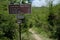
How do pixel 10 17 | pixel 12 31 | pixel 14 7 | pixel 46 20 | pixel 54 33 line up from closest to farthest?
pixel 14 7
pixel 10 17
pixel 12 31
pixel 54 33
pixel 46 20

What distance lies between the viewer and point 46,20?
86.6ft

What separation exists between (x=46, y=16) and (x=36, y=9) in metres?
5.14

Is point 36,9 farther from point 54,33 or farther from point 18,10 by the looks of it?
point 18,10

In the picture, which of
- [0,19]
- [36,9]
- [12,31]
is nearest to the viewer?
[0,19]

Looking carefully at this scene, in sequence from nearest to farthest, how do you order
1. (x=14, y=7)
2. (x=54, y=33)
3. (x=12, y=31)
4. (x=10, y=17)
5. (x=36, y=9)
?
(x=14, y=7)
(x=10, y=17)
(x=12, y=31)
(x=54, y=33)
(x=36, y=9)

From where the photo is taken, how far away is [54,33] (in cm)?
1986

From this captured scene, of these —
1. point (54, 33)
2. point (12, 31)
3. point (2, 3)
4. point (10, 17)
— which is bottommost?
point (54, 33)

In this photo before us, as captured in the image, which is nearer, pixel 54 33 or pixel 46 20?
pixel 54 33

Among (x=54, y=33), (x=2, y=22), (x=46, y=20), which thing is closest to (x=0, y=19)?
Result: (x=2, y=22)

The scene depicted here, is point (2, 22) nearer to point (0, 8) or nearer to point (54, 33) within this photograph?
point (0, 8)

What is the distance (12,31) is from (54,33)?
6830 millimetres

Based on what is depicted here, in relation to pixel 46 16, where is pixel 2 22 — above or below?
above

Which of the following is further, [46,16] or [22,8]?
[46,16]

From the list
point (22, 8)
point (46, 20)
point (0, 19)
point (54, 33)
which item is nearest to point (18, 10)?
point (22, 8)
